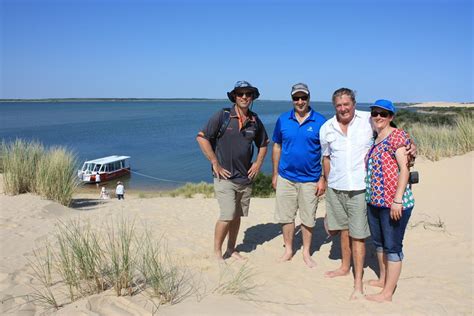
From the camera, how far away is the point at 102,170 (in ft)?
85.1

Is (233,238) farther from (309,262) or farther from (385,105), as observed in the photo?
(385,105)

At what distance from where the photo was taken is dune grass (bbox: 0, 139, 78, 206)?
8852 millimetres

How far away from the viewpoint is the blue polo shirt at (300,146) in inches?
177

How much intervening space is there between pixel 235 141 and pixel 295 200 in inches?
42.1

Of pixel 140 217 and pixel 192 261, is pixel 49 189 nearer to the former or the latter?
pixel 140 217

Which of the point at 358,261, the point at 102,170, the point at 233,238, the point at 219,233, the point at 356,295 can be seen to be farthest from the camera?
the point at 102,170

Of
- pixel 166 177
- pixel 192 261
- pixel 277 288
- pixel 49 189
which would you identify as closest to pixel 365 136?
pixel 277 288

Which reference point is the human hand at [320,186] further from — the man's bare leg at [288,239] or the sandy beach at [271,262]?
the sandy beach at [271,262]

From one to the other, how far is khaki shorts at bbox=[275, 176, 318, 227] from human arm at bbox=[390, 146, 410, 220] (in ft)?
4.55

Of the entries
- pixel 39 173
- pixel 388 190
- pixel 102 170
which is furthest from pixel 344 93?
pixel 102 170

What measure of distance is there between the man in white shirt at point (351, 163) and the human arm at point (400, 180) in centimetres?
53

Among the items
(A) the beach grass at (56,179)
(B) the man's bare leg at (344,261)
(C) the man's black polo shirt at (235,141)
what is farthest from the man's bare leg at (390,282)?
(A) the beach grass at (56,179)

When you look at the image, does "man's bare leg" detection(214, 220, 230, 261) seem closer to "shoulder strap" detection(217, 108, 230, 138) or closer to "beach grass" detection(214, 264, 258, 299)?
Answer: "beach grass" detection(214, 264, 258, 299)

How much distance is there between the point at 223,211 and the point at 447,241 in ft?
10.7
